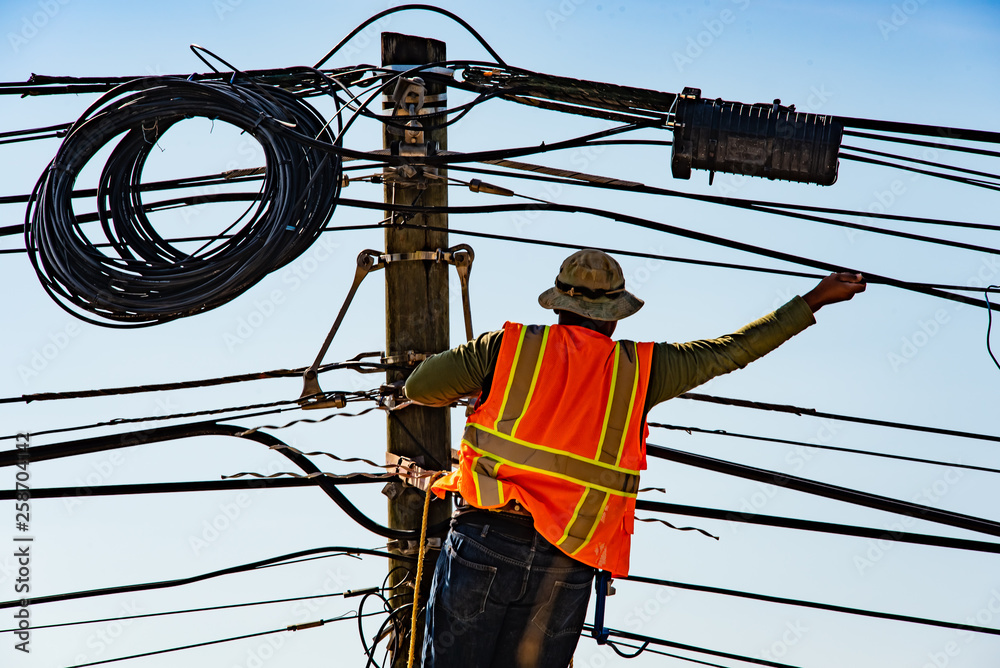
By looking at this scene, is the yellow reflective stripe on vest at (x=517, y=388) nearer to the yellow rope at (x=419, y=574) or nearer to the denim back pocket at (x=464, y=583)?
the denim back pocket at (x=464, y=583)

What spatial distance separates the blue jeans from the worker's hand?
1.65 m

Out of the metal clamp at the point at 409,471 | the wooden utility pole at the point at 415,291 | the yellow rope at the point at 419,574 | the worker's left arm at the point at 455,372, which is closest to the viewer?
the worker's left arm at the point at 455,372

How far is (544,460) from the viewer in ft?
14.3

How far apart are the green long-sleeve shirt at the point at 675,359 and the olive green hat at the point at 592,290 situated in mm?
256

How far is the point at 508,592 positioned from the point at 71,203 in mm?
3130

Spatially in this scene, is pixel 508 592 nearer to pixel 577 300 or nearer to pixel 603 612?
pixel 603 612

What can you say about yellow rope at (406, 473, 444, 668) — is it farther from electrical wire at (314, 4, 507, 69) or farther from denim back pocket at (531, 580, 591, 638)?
electrical wire at (314, 4, 507, 69)

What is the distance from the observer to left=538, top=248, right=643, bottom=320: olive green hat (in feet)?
15.1

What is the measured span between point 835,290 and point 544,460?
164 centimetres

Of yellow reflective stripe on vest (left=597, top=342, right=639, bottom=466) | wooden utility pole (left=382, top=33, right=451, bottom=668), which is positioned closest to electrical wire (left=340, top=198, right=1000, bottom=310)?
wooden utility pole (left=382, top=33, right=451, bottom=668)

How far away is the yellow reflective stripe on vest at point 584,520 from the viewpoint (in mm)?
4348

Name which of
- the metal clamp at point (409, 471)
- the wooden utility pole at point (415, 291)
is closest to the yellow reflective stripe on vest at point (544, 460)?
the metal clamp at point (409, 471)

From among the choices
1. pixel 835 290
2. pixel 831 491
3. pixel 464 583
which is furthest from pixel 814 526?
pixel 464 583

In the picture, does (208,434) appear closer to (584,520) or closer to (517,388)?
(517,388)
